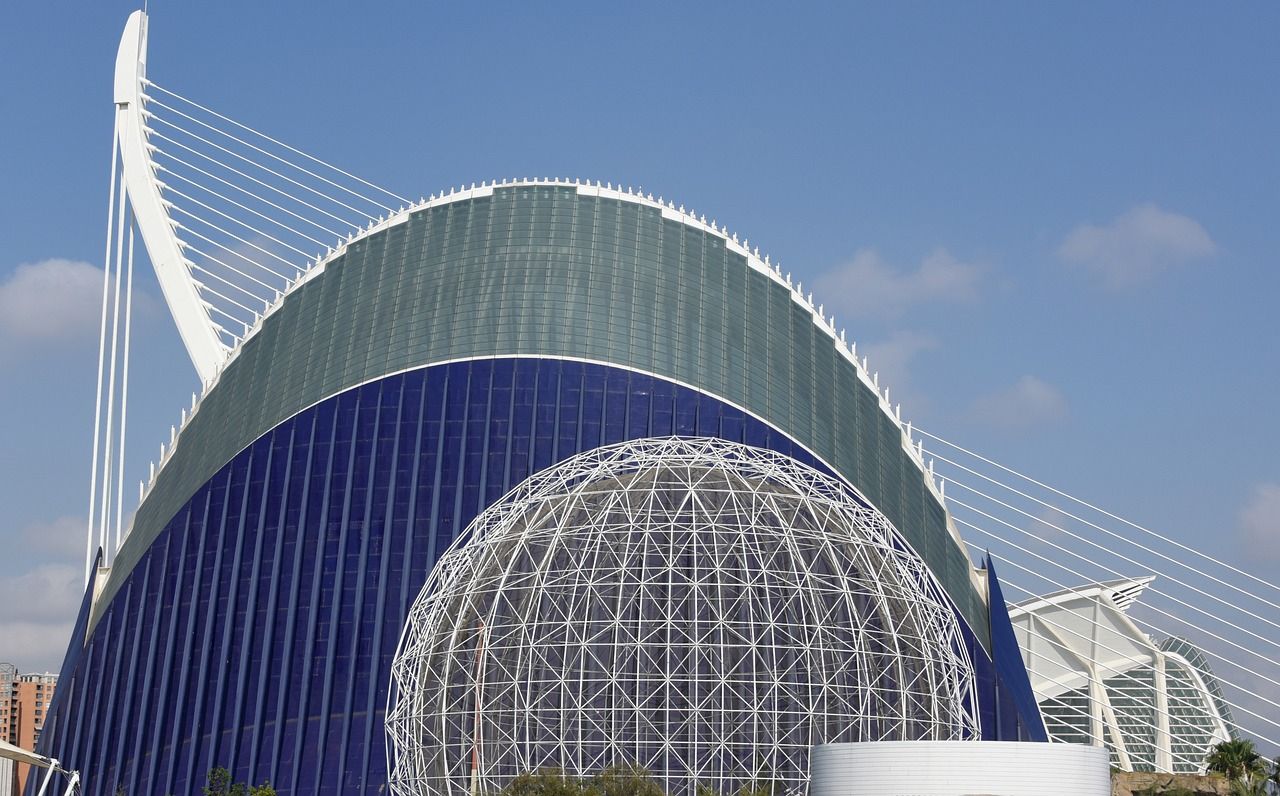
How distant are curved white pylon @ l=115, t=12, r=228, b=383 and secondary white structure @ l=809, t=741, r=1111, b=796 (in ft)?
156

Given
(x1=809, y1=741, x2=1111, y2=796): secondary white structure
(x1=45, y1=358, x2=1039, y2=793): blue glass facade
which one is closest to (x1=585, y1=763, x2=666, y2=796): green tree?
(x1=809, y1=741, x2=1111, y2=796): secondary white structure

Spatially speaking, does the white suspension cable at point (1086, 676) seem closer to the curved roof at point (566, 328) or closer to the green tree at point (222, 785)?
the curved roof at point (566, 328)

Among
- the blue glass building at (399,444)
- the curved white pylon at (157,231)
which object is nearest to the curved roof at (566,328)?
the blue glass building at (399,444)

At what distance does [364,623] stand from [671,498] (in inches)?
707

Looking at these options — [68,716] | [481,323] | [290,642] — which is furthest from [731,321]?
[68,716]

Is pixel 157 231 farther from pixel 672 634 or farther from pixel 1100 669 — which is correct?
pixel 1100 669

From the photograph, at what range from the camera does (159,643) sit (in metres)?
74.6

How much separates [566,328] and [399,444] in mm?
9640

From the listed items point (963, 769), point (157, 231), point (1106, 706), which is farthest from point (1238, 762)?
point (157, 231)

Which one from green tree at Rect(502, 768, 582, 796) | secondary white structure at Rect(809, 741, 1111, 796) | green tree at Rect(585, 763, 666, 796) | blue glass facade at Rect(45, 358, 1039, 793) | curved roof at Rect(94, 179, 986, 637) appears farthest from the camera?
curved roof at Rect(94, 179, 986, 637)

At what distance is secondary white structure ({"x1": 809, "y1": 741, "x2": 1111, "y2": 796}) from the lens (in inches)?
1876

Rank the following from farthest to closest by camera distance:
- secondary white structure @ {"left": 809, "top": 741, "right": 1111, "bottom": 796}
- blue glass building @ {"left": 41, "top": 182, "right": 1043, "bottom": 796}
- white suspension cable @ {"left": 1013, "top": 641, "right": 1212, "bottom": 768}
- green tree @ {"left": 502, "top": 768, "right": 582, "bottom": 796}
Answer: white suspension cable @ {"left": 1013, "top": 641, "right": 1212, "bottom": 768}, blue glass building @ {"left": 41, "top": 182, "right": 1043, "bottom": 796}, green tree @ {"left": 502, "top": 768, "right": 582, "bottom": 796}, secondary white structure @ {"left": 809, "top": 741, "right": 1111, "bottom": 796}

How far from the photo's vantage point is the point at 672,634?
60.8 meters

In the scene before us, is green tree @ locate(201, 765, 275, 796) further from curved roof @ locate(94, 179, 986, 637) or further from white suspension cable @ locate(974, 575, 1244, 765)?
white suspension cable @ locate(974, 575, 1244, 765)
